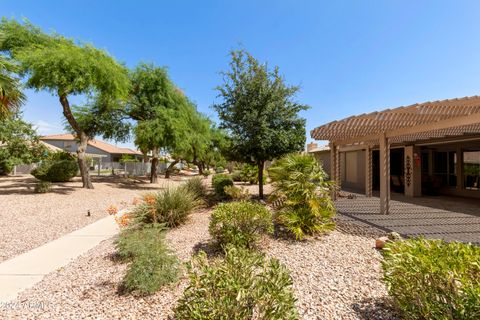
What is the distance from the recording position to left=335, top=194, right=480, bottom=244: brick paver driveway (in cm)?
560

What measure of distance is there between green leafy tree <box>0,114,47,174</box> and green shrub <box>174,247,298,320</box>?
97.3ft

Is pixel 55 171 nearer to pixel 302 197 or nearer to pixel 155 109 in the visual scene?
pixel 155 109

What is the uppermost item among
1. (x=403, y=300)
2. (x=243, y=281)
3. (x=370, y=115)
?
(x=370, y=115)

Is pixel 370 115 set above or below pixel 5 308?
above

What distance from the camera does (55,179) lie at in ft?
55.5

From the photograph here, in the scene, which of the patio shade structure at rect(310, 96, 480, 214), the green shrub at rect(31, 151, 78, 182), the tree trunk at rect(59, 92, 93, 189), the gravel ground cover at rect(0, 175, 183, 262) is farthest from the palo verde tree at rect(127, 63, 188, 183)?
the patio shade structure at rect(310, 96, 480, 214)

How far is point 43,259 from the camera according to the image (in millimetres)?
5012

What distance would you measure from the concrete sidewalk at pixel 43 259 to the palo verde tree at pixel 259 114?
5.71m

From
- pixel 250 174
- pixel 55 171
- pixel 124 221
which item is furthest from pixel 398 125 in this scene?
pixel 55 171

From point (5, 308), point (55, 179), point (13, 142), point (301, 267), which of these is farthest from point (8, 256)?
point (13, 142)

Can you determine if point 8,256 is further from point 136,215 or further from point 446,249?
point 446,249

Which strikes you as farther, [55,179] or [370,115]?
[55,179]

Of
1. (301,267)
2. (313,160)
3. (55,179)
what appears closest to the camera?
(301,267)

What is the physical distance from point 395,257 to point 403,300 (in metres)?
0.42
